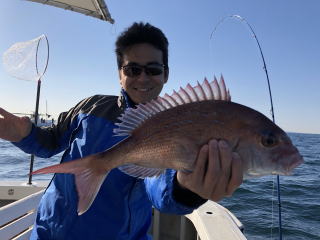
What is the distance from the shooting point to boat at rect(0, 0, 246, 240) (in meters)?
2.92

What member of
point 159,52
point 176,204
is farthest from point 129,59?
point 176,204

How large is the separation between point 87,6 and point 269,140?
132 inches

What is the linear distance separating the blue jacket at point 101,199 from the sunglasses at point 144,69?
180 millimetres

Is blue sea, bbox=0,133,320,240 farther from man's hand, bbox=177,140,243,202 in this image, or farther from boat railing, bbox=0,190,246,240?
man's hand, bbox=177,140,243,202

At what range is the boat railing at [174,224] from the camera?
2.88 meters

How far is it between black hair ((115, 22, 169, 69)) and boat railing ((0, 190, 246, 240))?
5.82 feet

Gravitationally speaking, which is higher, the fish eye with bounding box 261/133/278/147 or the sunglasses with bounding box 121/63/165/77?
the sunglasses with bounding box 121/63/165/77

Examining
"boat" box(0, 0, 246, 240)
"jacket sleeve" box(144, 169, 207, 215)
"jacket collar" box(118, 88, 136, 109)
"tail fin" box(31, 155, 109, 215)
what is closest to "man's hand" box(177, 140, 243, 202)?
"jacket sleeve" box(144, 169, 207, 215)

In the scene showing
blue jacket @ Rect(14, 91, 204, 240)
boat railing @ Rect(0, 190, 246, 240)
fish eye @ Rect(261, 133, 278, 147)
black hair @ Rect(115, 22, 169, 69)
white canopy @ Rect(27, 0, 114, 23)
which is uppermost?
white canopy @ Rect(27, 0, 114, 23)

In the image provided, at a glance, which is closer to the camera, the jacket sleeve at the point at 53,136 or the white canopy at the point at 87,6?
the jacket sleeve at the point at 53,136

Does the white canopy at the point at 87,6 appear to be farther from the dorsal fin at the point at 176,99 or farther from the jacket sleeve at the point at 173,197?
the jacket sleeve at the point at 173,197

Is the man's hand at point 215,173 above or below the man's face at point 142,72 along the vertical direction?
below

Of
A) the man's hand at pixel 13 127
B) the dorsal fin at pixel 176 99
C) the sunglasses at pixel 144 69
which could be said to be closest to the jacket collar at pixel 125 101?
the sunglasses at pixel 144 69

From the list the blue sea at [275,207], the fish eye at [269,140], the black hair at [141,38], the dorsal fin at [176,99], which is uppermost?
the black hair at [141,38]
